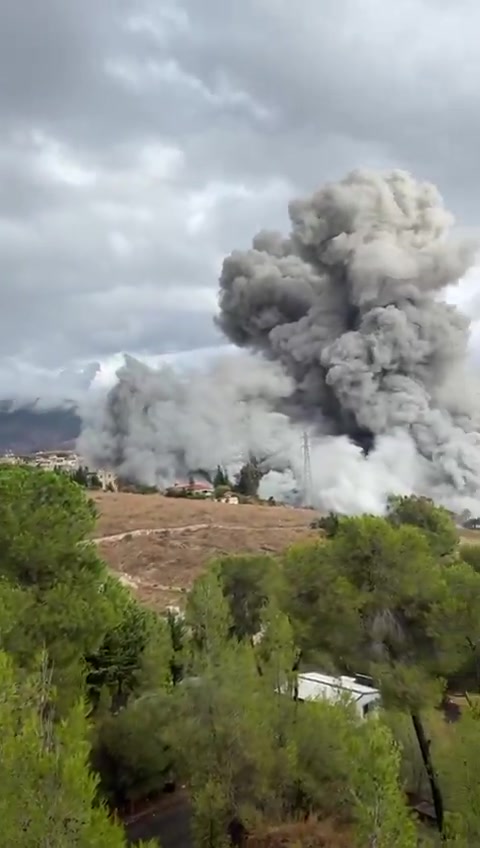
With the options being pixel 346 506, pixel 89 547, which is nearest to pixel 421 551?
pixel 89 547

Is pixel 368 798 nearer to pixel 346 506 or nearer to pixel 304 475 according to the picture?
pixel 346 506

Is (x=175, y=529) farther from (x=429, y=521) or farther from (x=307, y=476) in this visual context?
(x=307, y=476)

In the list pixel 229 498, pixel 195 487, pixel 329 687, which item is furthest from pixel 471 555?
pixel 195 487

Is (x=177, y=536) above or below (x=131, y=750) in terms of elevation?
above

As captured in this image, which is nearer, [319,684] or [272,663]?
[272,663]

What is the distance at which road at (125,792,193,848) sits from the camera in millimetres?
17812

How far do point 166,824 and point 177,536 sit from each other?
28.5 meters

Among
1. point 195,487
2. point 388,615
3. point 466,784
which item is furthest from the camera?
point 195,487

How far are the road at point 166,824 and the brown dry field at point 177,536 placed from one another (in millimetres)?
14510

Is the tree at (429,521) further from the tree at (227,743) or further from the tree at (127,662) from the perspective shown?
the tree at (227,743)

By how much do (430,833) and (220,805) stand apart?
509 centimetres

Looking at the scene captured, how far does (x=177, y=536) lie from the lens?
156ft

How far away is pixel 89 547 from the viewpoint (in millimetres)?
16453

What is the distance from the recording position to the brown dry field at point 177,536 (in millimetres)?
40156
